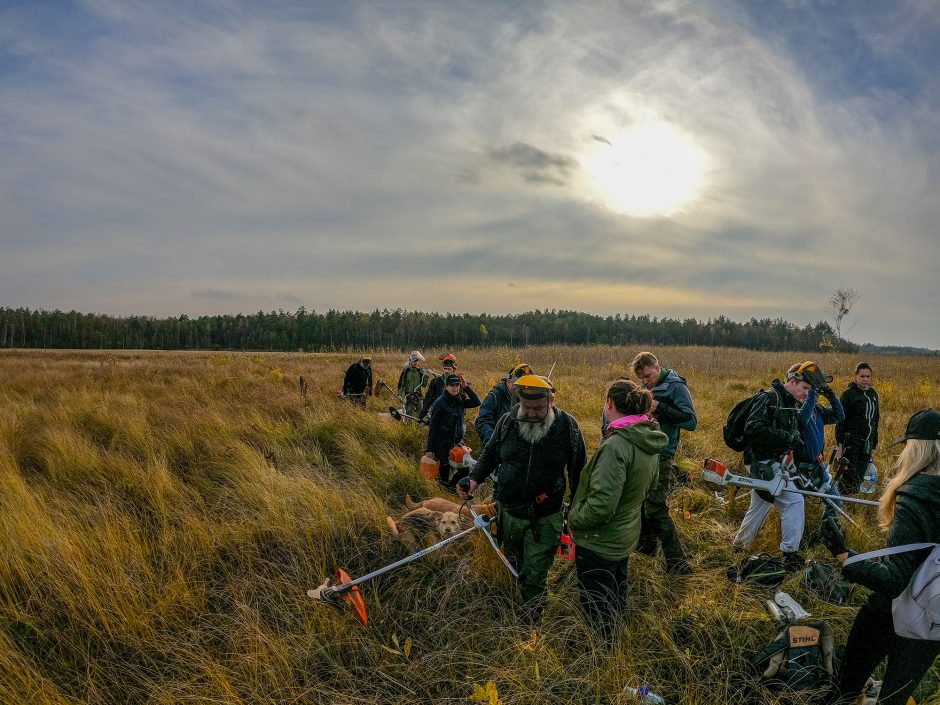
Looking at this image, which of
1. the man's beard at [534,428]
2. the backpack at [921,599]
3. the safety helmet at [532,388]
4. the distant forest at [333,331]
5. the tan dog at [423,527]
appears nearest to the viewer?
the backpack at [921,599]

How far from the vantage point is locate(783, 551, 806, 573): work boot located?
4.16 m

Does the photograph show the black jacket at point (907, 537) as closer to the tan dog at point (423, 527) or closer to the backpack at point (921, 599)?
the backpack at point (921, 599)

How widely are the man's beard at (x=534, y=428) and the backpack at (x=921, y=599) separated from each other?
1731mm

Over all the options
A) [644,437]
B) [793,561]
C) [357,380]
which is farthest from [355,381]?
[644,437]

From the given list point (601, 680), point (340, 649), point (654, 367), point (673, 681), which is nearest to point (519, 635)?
point (601, 680)

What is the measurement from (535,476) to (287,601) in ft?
6.57

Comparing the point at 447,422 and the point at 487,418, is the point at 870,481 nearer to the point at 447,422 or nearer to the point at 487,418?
the point at 487,418

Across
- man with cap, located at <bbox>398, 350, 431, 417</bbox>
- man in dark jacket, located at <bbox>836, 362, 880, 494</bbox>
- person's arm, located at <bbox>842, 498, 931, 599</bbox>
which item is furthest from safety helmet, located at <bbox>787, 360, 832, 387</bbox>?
man with cap, located at <bbox>398, 350, 431, 417</bbox>

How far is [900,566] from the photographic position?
212 cm

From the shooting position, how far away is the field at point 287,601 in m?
2.72

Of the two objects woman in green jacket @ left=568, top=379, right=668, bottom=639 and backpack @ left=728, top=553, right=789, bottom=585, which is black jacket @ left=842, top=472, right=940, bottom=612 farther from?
backpack @ left=728, top=553, right=789, bottom=585

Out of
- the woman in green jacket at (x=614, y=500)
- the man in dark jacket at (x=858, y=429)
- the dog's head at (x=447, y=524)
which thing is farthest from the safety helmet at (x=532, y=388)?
the man in dark jacket at (x=858, y=429)

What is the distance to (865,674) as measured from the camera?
99.9 inches

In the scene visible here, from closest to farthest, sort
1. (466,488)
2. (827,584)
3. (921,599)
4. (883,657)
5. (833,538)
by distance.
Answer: (921,599) < (833,538) < (883,657) < (466,488) < (827,584)
